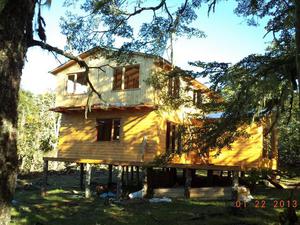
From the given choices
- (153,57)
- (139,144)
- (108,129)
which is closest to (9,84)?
(153,57)

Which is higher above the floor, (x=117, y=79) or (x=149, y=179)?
(x=117, y=79)

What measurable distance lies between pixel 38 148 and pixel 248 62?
96.9ft

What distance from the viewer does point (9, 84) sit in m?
5.10

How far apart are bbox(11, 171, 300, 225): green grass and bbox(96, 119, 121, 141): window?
488cm

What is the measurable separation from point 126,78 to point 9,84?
16369 mm

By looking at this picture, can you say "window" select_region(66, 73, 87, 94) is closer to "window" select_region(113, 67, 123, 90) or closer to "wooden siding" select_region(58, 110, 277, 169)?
"wooden siding" select_region(58, 110, 277, 169)

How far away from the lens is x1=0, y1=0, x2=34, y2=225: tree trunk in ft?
16.3

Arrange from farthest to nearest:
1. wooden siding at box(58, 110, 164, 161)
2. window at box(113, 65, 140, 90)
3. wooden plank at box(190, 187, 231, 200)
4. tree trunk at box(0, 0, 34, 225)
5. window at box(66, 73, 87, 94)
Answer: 1. window at box(66, 73, 87, 94)
2. window at box(113, 65, 140, 90)
3. wooden siding at box(58, 110, 164, 161)
4. wooden plank at box(190, 187, 231, 200)
5. tree trunk at box(0, 0, 34, 225)

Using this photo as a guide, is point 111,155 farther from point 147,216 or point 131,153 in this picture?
point 147,216

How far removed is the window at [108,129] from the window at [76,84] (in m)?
2.28

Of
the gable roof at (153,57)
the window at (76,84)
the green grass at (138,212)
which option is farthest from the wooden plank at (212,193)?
the window at (76,84)

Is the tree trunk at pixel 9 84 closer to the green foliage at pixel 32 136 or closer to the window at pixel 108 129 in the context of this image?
the window at pixel 108 129

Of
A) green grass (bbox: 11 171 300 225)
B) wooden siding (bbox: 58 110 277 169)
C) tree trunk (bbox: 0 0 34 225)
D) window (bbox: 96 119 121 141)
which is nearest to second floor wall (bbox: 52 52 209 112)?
wooden siding (bbox: 58 110 277 169)

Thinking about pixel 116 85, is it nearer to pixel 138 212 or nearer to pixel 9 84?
pixel 138 212
